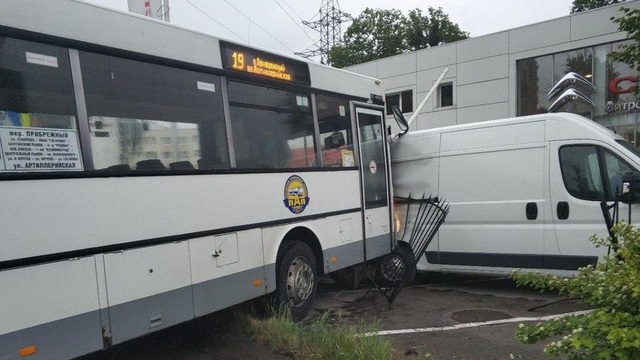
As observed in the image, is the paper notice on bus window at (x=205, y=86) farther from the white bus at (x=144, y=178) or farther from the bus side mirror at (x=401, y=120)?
the bus side mirror at (x=401, y=120)

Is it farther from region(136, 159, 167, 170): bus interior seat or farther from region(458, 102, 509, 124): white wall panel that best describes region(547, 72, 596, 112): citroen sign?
region(458, 102, 509, 124): white wall panel

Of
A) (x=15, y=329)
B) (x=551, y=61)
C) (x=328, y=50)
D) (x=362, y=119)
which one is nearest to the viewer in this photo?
(x=15, y=329)

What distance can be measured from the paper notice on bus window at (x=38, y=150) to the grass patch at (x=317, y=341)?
2.45 meters

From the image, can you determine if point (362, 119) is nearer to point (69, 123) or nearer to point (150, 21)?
point (150, 21)

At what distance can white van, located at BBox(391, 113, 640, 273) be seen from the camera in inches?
260

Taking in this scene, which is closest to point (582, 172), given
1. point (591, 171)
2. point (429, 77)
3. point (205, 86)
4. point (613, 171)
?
point (591, 171)

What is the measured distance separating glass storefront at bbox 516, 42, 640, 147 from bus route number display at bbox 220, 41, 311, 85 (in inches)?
500

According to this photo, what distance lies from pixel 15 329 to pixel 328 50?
38.8m

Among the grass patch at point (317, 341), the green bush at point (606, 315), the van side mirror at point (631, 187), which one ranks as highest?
the van side mirror at point (631, 187)

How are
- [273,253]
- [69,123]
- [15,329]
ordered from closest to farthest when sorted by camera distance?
[15,329] < [69,123] < [273,253]

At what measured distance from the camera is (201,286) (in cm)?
469

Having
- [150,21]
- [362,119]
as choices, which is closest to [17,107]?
[150,21]

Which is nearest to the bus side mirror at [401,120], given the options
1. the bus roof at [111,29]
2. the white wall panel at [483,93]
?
the bus roof at [111,29]

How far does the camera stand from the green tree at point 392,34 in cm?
3638
